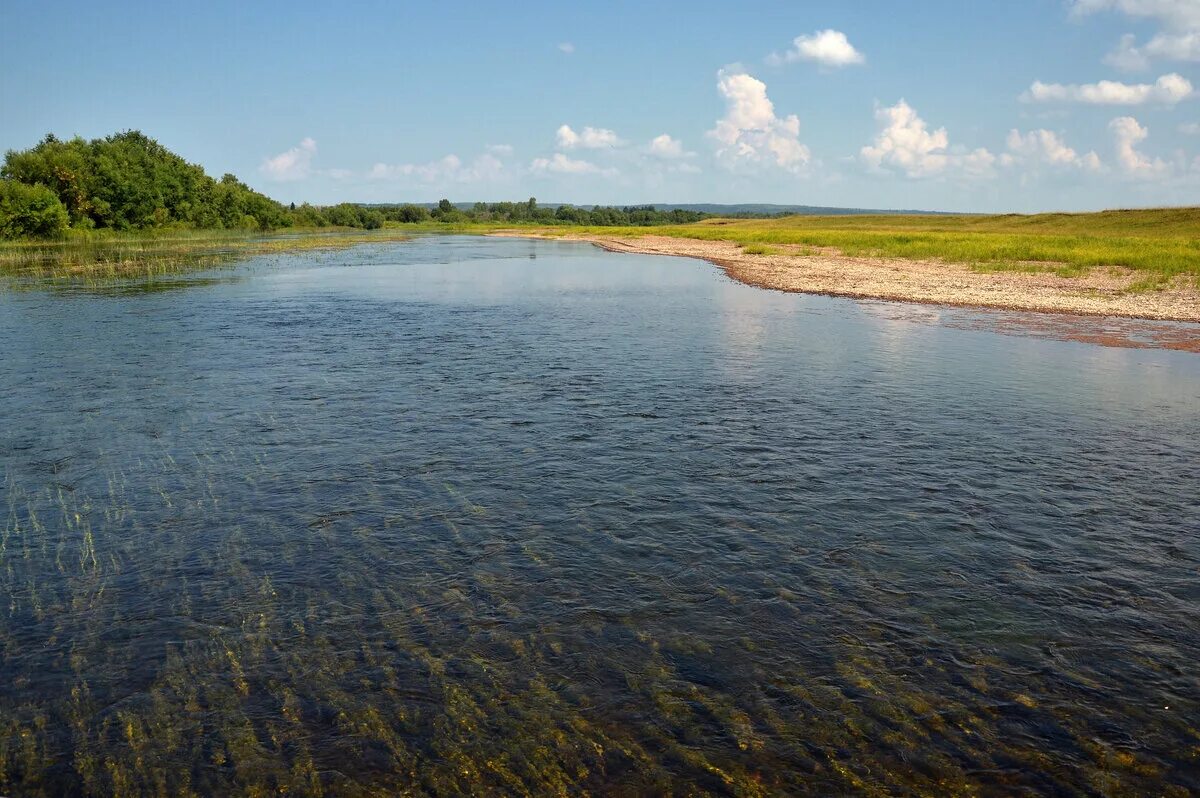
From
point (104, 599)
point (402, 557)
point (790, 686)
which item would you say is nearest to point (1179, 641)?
point (790, 686)

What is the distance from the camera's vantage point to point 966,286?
47.8 m

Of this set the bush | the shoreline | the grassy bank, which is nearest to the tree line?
the bush

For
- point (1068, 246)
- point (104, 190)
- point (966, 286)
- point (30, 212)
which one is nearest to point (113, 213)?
point (104, 190)

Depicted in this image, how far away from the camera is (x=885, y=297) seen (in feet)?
145

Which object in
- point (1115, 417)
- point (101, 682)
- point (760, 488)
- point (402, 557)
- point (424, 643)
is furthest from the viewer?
point (1115, 417)

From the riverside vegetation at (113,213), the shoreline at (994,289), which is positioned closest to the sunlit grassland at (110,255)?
the riverside vegetation at (113,213)

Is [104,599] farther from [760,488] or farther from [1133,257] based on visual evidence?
[1133,257]

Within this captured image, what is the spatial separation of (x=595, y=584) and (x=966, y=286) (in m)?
44.5

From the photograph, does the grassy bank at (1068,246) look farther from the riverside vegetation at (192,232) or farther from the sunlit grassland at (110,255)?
the sunlit grassland at (110,255)

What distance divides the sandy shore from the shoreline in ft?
0.14

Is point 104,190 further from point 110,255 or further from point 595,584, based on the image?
point 595,584

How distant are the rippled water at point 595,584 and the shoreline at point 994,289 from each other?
1617cm

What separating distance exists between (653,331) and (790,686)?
25072 millimetres

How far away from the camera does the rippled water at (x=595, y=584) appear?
724 cm
